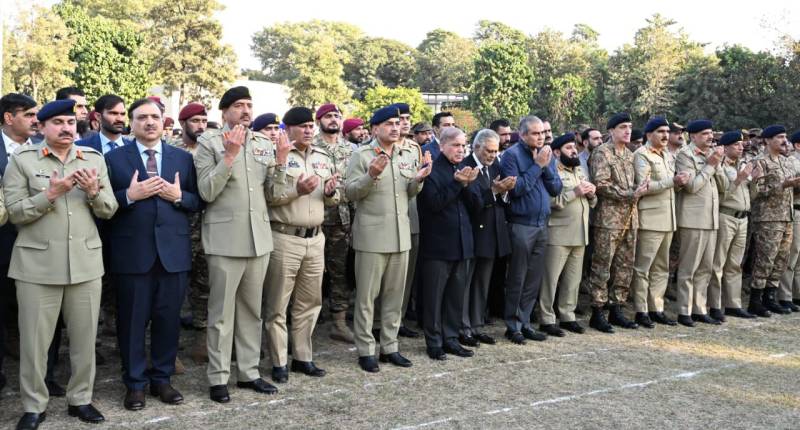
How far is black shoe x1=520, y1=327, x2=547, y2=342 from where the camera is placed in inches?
267

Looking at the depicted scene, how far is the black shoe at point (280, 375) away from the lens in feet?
17.6

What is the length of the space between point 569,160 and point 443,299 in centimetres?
186

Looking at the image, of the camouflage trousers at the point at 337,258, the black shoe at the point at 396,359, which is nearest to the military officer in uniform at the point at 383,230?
the black shoe at the point at 396,359

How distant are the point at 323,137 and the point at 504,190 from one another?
1.87m

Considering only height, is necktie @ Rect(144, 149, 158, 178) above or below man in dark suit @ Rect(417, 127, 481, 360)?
above

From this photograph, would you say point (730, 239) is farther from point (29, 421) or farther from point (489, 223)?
point (29, 421)

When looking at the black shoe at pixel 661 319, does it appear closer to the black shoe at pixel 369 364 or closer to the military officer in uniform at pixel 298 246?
the black shoe at pixel 369 364

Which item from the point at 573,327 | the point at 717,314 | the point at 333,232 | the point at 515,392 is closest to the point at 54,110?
the point at 333,232

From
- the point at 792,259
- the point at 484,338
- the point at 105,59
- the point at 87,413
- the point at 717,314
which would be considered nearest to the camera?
the point at 87,413

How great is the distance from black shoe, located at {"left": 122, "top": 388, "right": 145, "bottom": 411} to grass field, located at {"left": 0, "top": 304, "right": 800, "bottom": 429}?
0.05 metres

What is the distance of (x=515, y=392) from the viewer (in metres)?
5.19

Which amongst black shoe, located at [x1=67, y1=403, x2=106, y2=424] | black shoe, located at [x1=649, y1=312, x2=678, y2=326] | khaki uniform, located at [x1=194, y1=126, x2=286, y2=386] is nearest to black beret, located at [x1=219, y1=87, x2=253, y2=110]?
khaki uniform, located at [x1=194, y1=126, x2=286, y2=386]

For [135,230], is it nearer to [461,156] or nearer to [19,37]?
[461,156]

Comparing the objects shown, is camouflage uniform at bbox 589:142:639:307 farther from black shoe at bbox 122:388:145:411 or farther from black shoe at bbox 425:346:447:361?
black shoe at bbox 122:388:145:411
